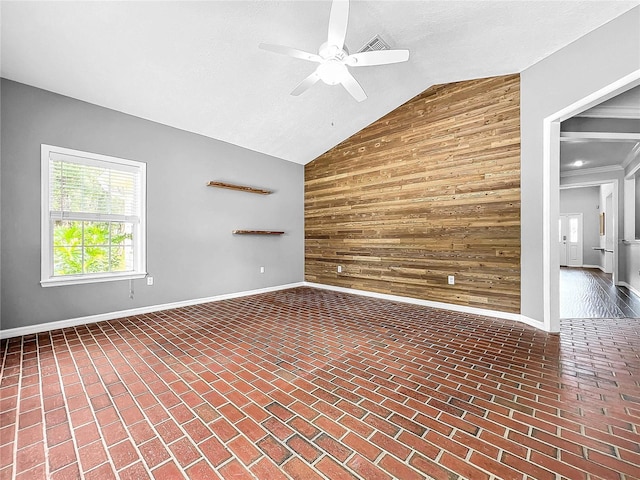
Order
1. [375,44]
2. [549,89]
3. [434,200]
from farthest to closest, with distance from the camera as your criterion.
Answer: [434,200] → [375,44] → [549,89]

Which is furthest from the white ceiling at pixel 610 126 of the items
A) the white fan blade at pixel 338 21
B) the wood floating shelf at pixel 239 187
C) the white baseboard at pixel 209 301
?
the wood floating shelf at pixel 239 187

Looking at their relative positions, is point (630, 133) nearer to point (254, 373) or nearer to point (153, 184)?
point (254, 373)

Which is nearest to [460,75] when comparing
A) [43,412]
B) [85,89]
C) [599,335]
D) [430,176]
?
[430,176]

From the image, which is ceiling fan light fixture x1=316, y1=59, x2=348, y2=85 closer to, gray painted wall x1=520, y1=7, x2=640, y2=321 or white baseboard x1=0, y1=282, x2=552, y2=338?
gray painted wall x1=520, y1=7, x2=640, y2=321

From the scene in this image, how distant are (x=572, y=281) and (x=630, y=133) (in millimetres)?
4459

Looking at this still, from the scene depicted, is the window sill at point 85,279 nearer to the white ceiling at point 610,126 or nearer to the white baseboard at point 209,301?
the white baseboard at point 209,301

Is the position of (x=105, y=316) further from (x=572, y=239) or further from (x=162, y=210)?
(x=572, y=239)

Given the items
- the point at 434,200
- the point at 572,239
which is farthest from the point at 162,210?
the point at 572,239

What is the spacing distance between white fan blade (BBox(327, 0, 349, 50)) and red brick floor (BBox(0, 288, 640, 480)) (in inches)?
114

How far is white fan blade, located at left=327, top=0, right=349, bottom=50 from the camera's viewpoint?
2.08 metres

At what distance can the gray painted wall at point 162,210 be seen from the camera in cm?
317

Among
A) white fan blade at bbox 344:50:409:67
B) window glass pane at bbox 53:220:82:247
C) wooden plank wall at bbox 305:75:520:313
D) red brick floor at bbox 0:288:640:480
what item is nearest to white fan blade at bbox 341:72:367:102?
white fan blade at bbox 344:50:409:67

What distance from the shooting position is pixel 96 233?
149 inches

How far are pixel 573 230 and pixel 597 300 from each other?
700cm
